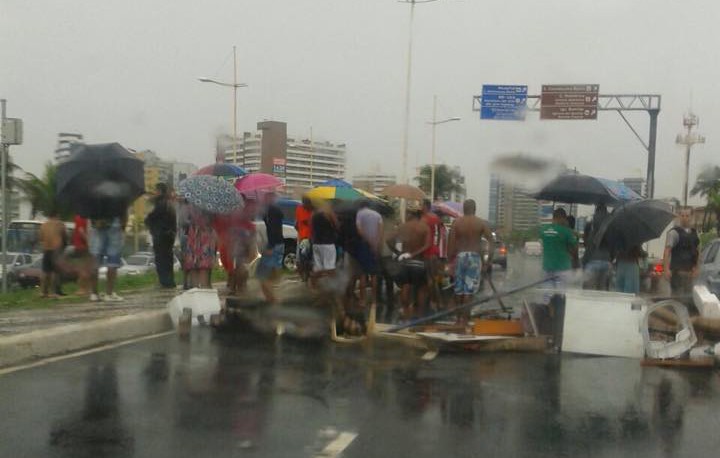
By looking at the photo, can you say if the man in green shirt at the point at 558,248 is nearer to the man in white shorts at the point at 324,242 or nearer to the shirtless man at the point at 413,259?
the shirtless man at the point at 413,259

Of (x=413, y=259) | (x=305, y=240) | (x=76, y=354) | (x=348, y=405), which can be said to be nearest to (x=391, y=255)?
(x=413, y=259)

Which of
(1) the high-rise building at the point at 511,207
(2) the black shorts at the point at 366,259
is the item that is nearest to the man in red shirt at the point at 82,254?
(2) the black shorts at the point at 366,259

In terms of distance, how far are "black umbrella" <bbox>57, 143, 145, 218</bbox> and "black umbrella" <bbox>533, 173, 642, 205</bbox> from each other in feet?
19.2

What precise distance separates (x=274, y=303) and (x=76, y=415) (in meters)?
5.19

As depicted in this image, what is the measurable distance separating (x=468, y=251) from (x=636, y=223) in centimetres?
222

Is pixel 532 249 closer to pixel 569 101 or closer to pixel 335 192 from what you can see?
pixel 335 192

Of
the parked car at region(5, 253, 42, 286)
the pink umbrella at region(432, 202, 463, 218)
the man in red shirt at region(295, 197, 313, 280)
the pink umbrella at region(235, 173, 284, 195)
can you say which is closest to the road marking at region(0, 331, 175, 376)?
the man in red shirt at region(295, 197, 313, 280)

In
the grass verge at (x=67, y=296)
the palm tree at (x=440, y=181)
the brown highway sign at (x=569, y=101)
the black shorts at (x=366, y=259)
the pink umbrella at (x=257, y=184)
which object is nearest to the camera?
the black shorts at (x=366, y=259)

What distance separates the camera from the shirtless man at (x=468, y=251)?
12117 mm

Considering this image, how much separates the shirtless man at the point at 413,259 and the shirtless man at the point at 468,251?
3.27ft

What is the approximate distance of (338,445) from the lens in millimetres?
6184

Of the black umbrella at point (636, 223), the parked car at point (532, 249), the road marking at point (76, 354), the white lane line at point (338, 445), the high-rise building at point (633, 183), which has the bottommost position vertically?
the road marking at point (76, 354)

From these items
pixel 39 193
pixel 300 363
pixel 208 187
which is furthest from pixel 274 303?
pixel 39 193

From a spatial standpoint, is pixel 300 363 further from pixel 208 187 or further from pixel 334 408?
pixel 208 187
